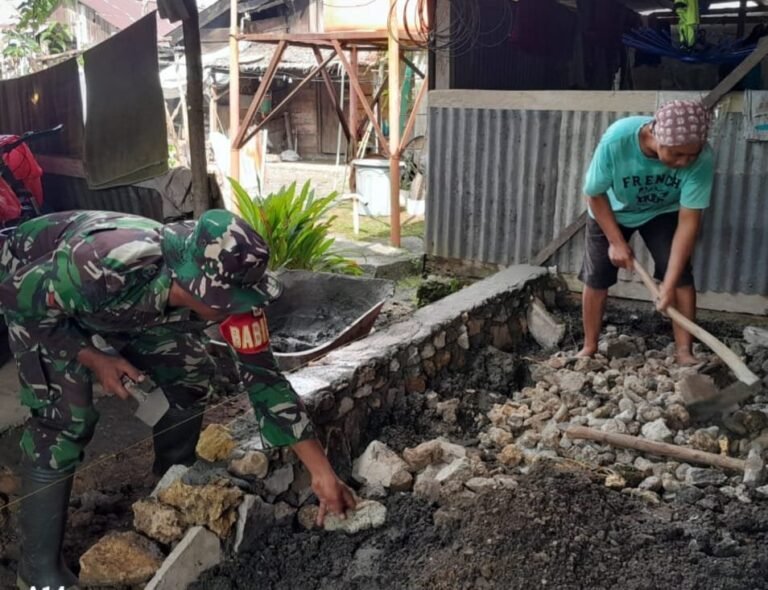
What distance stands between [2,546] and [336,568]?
1.34 metres

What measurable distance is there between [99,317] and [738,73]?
394 cm

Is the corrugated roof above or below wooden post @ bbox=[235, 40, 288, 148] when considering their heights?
above

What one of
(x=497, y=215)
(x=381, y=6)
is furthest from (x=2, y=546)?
Answer: (x=381, y=6)

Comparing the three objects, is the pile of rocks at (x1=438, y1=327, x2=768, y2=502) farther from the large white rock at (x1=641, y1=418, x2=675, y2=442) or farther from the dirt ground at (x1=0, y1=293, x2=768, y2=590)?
the dirt ground at (x1=0, y1=293, x2=768, y2=590)

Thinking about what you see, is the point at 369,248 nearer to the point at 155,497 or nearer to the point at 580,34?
the point at 580,34

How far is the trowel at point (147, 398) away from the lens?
96.7 inches

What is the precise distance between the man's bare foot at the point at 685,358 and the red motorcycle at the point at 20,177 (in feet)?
12.2

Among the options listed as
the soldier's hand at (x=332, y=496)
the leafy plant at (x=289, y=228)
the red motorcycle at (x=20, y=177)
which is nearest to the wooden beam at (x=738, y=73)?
the leafy plant at (x=289, y=228)

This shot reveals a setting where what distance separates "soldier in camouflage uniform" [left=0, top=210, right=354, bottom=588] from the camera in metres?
2.25

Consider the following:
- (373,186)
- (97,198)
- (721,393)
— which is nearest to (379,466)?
(721,393)

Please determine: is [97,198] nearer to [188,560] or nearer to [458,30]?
[458,30]

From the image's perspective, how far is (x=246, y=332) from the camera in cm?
239

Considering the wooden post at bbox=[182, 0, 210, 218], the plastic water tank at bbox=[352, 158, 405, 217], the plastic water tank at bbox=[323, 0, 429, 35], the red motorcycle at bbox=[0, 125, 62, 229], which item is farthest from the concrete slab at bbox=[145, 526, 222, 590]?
the plastic water tank at bbox=[352, 158, 405, 217]

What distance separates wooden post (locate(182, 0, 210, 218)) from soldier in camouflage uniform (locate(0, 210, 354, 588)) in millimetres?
2264
